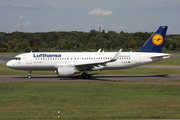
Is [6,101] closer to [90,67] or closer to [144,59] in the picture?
[90,67]

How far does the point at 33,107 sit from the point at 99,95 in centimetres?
685

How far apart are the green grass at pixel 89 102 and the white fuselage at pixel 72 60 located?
7164 millimetres

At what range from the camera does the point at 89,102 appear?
1909 centimetres

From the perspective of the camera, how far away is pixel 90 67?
33531mm

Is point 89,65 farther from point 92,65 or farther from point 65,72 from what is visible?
point 65,72

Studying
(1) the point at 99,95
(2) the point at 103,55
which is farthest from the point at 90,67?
(1) the point at 99,95

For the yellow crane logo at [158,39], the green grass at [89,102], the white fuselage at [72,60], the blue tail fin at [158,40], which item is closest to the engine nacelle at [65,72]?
the white fuselage at [72,60]

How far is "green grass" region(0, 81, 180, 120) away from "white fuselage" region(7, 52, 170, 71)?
7.16m

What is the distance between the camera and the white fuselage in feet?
111

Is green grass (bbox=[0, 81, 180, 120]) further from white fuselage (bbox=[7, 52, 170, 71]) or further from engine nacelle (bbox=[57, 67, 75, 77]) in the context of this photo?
white fuselage (bbox=[7, 52, 170, 71])

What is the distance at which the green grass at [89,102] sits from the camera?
15070mm

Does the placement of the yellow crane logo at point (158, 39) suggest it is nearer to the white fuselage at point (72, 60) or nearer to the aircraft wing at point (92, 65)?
the white fuselage at point (72, 60)

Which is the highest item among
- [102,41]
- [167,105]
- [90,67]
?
[102,41]

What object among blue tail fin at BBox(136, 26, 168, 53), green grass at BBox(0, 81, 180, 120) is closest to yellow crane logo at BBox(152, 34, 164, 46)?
blue tail fin at BBox(136, 26, 168, 53)
